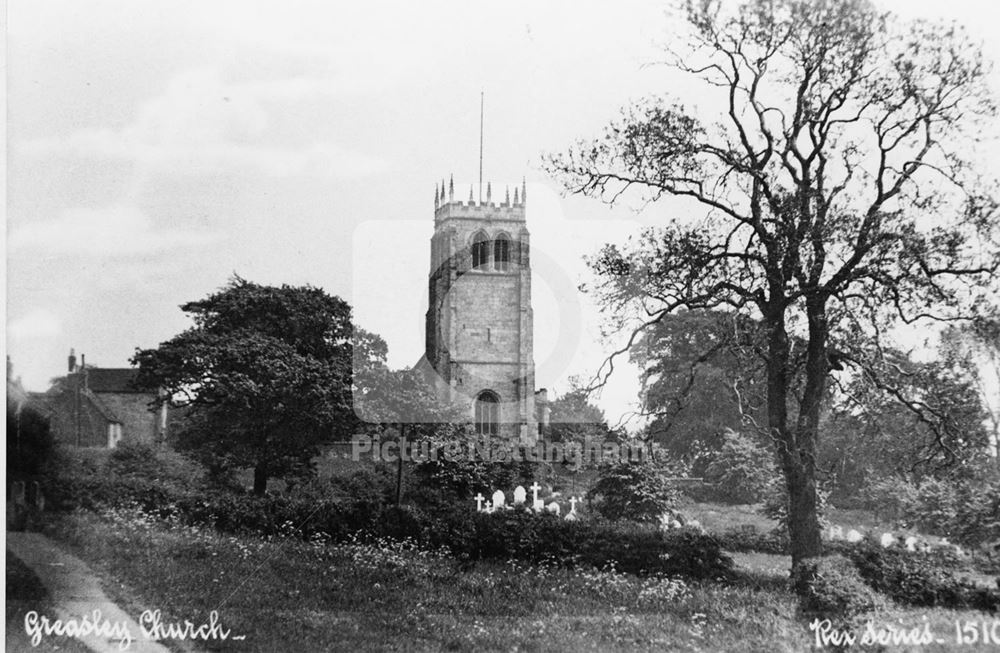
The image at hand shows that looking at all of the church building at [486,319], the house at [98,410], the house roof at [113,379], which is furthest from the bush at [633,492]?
the house roof at [113,379]

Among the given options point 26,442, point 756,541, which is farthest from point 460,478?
point 26,442

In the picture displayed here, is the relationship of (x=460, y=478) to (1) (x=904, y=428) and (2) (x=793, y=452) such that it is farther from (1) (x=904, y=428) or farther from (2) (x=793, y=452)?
(1) (x=904, y=428)

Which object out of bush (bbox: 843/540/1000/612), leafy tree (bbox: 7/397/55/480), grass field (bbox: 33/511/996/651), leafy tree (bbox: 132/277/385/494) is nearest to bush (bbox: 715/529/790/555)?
grass field (bbox: 33/511/996/651)

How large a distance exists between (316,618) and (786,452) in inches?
146

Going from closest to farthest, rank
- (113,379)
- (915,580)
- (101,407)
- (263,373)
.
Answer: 1. (915,580)
2. (113,379)
3. (263,373)
4. (101,407)

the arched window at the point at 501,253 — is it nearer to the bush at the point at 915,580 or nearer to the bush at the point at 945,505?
the bush at the point at 945,505

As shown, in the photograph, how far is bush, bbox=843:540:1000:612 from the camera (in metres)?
6.30

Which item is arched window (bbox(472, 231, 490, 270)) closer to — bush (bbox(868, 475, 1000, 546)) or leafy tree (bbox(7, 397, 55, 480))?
bush (bbox(868, 475, 1000, 546))

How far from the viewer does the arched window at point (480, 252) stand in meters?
6.48

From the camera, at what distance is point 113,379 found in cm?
729

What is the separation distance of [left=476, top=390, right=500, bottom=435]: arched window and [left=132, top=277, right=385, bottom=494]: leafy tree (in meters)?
0.89

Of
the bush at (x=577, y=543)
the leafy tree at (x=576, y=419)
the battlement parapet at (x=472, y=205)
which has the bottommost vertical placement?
the bush at (x=577, y=543)

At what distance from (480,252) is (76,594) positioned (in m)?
4.37

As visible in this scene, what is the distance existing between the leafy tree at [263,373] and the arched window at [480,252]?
40.3 inches
